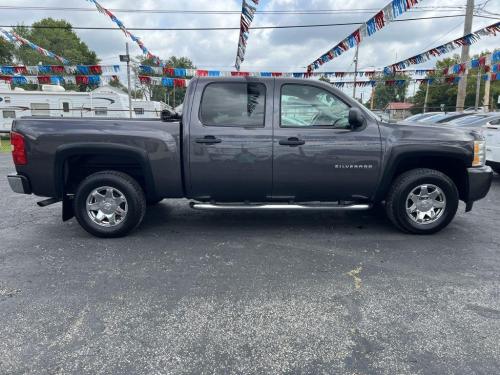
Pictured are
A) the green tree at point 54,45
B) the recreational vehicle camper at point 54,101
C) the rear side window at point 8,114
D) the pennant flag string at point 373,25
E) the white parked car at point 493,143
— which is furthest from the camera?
the green tree at point 54,45

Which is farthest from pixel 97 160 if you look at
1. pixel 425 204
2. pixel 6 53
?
pixel 6 53

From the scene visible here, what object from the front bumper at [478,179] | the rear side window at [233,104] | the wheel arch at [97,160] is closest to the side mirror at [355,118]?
the rear side window at [233,104]

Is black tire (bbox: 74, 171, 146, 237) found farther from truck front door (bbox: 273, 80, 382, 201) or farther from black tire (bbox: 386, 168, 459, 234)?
black tire (bbox: 386, 168, 459, 234)

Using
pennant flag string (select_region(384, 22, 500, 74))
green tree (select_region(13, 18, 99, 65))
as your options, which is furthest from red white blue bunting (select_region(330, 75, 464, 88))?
green tree (select_region(13, 18, 99, 65))

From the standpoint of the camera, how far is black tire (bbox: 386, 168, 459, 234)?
4414 mm

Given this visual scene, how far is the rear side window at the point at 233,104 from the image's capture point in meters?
4.32

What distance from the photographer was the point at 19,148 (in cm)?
421

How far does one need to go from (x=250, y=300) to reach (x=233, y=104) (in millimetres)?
2348

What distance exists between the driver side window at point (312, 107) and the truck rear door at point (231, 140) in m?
0.21

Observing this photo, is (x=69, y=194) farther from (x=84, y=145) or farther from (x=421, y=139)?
(x=421, y=139)

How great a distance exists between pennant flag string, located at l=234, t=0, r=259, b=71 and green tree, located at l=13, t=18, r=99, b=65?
40.8 metres

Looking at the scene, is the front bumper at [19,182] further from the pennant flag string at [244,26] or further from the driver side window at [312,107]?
the pennant flag string at [244,26]

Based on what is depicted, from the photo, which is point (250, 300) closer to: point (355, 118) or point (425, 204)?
point (355, 118)

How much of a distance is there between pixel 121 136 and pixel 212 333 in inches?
101
